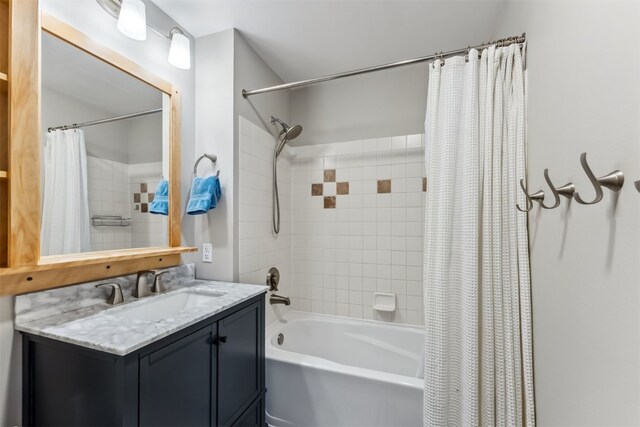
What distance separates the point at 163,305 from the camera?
Result: 1.38m

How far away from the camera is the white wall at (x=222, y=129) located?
1705 millimetres

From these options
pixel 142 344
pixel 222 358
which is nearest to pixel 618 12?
pixel 142 344

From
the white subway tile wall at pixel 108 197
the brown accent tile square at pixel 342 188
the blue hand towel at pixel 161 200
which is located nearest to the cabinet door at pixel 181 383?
the white subway tile wall at pixel 108 197

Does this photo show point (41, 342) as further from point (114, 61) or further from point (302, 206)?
point (302, 206)

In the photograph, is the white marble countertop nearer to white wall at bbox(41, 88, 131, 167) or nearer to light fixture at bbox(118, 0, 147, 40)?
white wall at bbox(41, 88, 131, 167)

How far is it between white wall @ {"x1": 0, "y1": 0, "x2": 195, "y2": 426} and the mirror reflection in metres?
0.13

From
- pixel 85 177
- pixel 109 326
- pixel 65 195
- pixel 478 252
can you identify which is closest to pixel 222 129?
pixel 85 177

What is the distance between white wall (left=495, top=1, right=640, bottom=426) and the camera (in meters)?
0.55

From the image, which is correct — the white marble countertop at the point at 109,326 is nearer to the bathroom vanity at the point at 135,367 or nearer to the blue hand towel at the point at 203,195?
the bathroom vanity at the point at 135,367

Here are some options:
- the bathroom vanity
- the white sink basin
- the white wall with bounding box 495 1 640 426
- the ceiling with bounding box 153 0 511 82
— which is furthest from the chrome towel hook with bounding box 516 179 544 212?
the white sink basin

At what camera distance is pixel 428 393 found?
121cm

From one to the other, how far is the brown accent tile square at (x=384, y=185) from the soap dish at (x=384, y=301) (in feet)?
2.80

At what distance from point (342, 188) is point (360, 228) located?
0.38 metres

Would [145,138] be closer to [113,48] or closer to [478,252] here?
[113,48]
